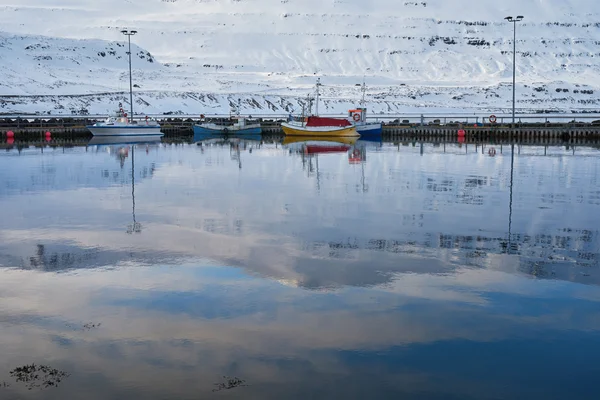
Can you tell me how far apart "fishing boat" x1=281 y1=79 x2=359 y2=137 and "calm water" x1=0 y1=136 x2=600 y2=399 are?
42.4m

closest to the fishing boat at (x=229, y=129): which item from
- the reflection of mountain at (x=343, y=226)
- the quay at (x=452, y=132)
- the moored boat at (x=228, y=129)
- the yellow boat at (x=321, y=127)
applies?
the moored boat at (x=228, y=129)

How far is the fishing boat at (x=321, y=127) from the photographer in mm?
64562

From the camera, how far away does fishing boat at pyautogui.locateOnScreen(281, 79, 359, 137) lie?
64562 millimetres

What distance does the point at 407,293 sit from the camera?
10922 mm

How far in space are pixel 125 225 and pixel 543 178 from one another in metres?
16.6

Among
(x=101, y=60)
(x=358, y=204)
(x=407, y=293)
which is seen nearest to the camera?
(x=407, y=293)

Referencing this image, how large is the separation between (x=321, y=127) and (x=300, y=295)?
55.4 meters

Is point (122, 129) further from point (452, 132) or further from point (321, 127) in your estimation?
point (452, 132)

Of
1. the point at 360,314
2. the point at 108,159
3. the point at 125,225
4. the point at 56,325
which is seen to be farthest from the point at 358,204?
the point at 108,159

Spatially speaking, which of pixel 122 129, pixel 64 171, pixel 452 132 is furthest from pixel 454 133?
pixel 64 171

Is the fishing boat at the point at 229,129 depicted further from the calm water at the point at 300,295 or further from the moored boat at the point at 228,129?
the calm water at the point at 300,295

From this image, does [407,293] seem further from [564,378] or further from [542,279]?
[564,378]

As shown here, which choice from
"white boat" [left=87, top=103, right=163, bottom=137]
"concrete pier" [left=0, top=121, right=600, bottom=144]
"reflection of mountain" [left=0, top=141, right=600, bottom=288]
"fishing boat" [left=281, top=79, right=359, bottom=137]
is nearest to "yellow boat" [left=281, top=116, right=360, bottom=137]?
"fishing boat" [left=281, top=79, right=359, bottom=137]

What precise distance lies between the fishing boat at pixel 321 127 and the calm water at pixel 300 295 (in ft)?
139
